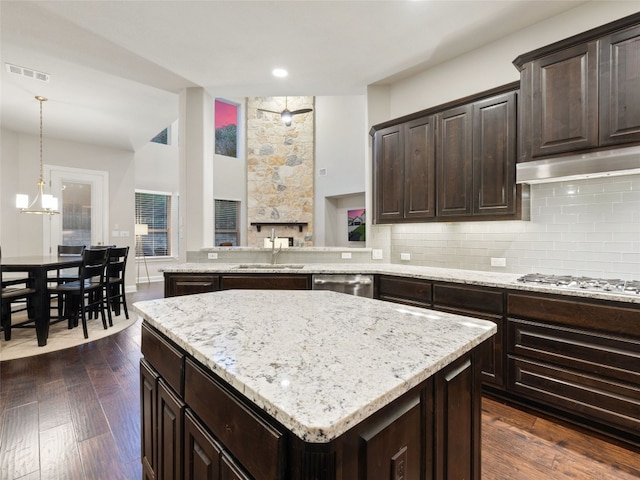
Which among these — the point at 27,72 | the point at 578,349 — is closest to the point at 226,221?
→ the point at 27,72

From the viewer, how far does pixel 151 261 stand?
7.93 meters

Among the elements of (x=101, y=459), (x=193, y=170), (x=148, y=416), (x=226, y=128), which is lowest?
(x=101, y=459)

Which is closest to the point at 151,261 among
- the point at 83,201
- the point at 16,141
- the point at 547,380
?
the point at 83,201

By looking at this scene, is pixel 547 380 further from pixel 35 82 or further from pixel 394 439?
pixel 35 82

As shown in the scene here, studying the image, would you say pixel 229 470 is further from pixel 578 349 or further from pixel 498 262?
pixel 498 262

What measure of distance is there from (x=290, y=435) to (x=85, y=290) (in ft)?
14.1

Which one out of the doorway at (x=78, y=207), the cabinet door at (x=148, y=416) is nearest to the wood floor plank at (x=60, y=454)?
the cabinet door at (x=148, y=416)

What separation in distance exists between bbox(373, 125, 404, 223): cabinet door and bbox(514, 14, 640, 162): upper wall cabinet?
1149 millimetres

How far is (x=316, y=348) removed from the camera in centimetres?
96

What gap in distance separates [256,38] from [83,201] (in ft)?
17.4

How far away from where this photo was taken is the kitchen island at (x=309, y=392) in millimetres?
660

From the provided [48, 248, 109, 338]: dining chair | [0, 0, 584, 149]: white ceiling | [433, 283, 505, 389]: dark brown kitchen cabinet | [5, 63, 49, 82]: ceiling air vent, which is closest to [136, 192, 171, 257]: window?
[48, 248, 109, 338]: dining chair

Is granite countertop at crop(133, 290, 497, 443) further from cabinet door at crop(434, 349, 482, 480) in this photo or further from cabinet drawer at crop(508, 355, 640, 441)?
cabinet drawer at crop(508, 355, 640, 441)

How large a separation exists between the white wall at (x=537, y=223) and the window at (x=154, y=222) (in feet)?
21.1
